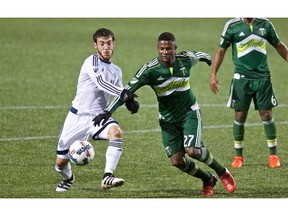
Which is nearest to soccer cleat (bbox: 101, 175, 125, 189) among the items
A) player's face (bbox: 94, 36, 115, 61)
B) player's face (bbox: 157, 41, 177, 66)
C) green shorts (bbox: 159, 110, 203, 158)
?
green shorts (bbox: 159, 110, 203, 158)

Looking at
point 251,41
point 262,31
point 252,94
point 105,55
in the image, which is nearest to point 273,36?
point 262,31

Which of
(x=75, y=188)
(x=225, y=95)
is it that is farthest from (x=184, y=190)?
(x=225, y=95)

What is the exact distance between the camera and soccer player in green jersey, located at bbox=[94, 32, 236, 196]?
1276cm

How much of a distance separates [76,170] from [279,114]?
7.62 metres

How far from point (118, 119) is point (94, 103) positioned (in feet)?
24.7

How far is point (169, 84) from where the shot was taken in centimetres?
1292

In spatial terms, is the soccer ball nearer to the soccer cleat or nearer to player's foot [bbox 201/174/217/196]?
the soccer cleat

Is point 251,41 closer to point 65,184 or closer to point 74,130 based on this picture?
point 74,130

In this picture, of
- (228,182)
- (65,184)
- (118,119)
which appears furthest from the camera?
(118,119)

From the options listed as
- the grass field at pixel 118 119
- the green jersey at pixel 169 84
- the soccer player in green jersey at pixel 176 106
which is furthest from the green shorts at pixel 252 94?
the green jersey at pixel 169 84

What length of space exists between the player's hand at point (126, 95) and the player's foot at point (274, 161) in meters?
4.02

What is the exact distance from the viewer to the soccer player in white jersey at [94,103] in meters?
13.2

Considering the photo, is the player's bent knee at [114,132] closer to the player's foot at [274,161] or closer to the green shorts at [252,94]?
the green shorts at [252,94]

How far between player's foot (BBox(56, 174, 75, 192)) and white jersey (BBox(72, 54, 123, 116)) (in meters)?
1.07
